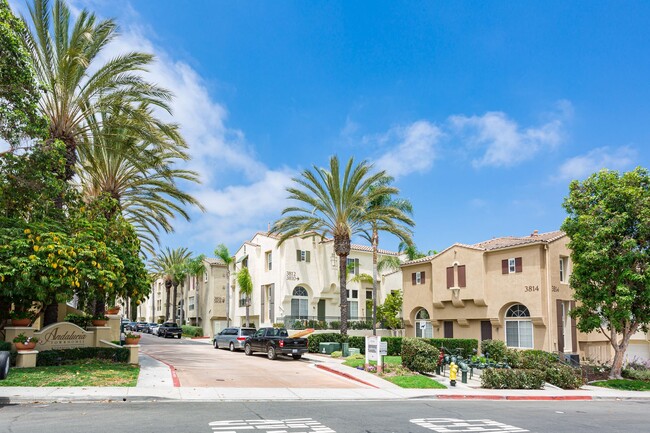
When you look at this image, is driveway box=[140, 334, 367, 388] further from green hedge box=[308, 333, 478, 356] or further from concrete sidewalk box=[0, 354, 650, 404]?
green hedge box=[308, 333, 478, 356]

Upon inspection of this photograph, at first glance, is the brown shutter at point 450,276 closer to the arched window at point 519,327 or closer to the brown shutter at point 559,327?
the arched window at point 519,327

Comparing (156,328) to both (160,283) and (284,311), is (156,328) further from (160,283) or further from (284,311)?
(160,283)

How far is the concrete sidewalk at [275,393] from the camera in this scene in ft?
48.4

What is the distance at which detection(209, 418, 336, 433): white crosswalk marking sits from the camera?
1077 centimetres

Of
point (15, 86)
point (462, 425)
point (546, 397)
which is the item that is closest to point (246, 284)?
point (15, 86)

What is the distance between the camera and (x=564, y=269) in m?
31.9

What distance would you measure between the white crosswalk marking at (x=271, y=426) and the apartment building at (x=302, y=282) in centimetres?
3314

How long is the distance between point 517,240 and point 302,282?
20885 millimetres

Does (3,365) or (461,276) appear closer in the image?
(3,365)

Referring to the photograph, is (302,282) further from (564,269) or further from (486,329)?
(564,269)

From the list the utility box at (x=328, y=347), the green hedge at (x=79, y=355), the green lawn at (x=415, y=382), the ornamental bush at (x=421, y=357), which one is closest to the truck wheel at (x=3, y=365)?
the green hedge at (x=79, y=355)

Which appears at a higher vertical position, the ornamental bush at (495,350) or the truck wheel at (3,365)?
the truck wheel at (3,365)

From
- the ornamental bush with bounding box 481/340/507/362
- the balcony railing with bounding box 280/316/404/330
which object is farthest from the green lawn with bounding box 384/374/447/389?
the balcony railing with bounding box 280/316/404/330

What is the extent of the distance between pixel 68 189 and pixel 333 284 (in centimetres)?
3160
